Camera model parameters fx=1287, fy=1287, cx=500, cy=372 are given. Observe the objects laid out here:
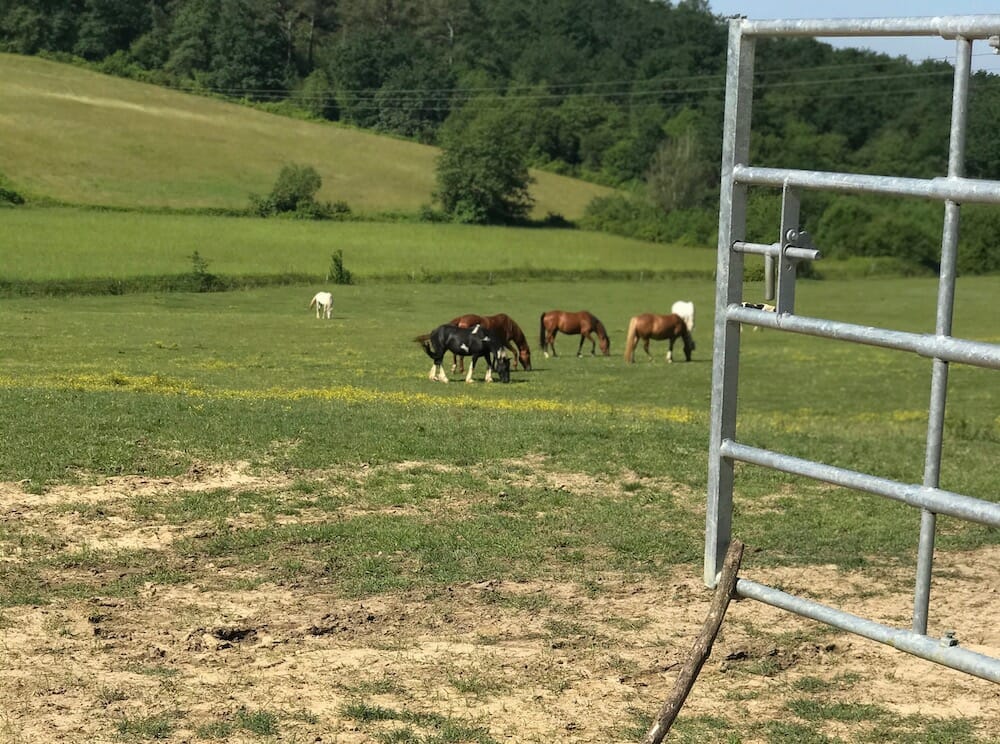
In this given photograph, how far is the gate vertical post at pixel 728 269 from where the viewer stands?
4656 millimetres

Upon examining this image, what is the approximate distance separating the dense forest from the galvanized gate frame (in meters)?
55.8

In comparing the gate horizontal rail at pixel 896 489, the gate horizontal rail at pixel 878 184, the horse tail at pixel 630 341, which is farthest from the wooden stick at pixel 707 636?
the horse tail at pixel 630 341

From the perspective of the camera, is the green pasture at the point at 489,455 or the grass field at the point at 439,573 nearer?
the grass field at the point at 439,573

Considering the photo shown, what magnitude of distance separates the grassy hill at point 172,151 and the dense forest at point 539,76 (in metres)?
4.94

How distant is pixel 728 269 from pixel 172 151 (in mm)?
92602

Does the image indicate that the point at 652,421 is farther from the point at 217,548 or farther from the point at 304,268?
the point at 304,268

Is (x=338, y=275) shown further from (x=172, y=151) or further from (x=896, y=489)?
(x=896, y=489)

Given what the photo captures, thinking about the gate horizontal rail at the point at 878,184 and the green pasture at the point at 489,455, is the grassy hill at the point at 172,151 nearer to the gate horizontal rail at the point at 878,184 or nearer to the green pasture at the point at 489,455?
the green pasture at the point at 489,455

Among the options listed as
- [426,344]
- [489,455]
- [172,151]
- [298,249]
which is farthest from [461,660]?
[172,151]

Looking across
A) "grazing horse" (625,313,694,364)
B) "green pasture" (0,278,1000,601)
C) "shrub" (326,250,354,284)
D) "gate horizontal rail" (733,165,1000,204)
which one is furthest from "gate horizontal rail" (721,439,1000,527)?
"shrub" (326,250,354,284)

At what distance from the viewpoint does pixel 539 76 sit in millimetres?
137500

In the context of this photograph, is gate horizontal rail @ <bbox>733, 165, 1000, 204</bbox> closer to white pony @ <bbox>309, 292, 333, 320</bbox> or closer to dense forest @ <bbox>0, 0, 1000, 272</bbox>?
white pony @ <bbox>309, 292, 333, 320</bbox>

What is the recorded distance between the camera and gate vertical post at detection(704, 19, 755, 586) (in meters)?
4.66

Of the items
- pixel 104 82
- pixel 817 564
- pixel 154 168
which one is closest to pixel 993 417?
pixel 817 564
